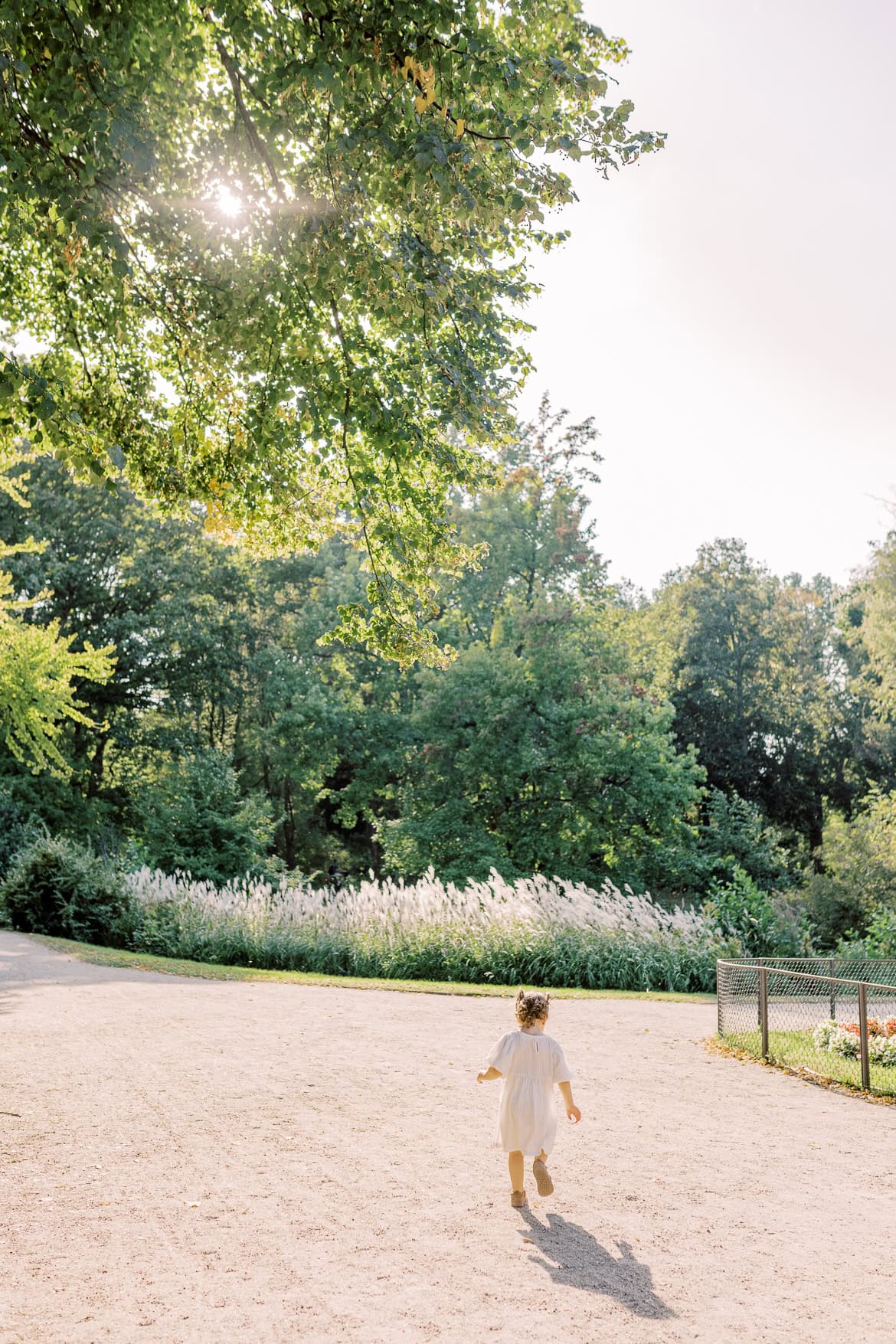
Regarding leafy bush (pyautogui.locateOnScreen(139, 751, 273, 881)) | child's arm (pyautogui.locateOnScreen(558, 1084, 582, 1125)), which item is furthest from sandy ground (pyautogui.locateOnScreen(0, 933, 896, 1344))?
leafy bush (pyautogui.locateOnScreen(139, 751, 273, 881))

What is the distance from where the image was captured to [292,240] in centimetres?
795

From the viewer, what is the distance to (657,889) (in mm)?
27453

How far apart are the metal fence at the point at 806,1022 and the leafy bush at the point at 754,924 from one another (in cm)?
614

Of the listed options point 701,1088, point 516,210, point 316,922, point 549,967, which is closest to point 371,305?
point 516,210

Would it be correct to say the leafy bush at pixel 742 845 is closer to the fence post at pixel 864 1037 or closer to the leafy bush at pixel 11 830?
the leafy bush at pixel 11 830

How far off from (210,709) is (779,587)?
25.7 metres

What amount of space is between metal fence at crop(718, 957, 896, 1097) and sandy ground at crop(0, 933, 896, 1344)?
0.59m

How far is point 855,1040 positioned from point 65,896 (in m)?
15.3

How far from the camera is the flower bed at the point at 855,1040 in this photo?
9633 mm

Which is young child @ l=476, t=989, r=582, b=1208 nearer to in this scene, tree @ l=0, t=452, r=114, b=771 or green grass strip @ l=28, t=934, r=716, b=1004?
green grass strip @ l=28, t=934, r=716, b=1004

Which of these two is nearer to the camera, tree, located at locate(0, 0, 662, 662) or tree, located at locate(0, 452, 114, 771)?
tree, located at locate(0, 0, 662, 662)

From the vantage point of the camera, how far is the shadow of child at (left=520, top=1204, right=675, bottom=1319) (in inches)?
162

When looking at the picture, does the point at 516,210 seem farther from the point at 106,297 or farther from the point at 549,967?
the point at 549,967

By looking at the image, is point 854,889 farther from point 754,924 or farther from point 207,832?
point 207,832
